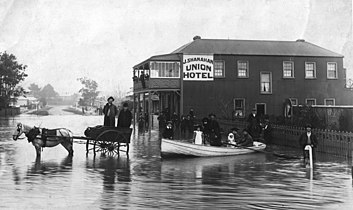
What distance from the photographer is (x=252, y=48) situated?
137 ft

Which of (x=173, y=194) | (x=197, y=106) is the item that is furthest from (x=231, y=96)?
(x=173, y=194)

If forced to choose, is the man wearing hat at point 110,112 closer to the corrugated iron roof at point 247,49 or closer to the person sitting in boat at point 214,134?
the person sitting in boat at point 214,134

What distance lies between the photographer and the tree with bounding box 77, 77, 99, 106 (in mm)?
166500

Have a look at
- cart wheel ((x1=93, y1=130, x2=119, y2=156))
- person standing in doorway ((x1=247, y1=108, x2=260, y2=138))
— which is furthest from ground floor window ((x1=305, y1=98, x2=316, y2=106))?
cart wheel ((x1=93, y1=130, x2=119, y2=156))

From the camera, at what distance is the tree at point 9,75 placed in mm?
80562

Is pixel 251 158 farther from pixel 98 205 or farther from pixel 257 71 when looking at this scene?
pixel 257 71

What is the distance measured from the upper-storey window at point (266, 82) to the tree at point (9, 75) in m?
50.6

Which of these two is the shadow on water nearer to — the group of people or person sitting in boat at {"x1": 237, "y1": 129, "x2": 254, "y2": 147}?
the group of people

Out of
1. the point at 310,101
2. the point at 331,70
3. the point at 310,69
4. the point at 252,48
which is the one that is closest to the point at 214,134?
the point at 252,48

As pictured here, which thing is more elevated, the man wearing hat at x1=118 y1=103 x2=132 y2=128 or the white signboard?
the white signboard

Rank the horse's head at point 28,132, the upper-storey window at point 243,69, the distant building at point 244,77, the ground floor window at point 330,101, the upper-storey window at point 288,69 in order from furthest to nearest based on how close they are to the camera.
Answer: the ground floor window at point 330,101, the upper-storey window at point 288,69, the upper-storey window at point 243,69, the distant building at point 244,77, the horse's head at point 28,132

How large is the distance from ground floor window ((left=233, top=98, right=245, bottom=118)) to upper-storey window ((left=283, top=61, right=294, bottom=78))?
4.51 m

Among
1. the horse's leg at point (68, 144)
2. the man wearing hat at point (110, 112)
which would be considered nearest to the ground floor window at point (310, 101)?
the man wearing hat at point (110, 112)

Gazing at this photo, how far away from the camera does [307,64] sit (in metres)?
41.8
